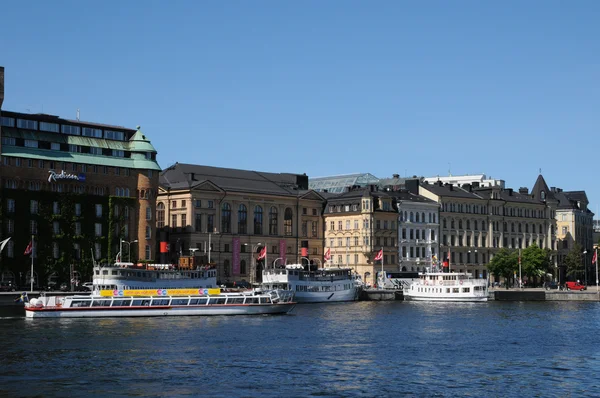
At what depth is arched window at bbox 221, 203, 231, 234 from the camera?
650 feet

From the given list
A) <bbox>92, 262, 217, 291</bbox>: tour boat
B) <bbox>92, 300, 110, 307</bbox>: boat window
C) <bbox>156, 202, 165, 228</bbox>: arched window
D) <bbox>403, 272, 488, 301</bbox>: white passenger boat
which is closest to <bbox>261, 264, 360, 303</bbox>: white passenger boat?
<bbox>92, 262, 217, 291</bbox>: tour boat

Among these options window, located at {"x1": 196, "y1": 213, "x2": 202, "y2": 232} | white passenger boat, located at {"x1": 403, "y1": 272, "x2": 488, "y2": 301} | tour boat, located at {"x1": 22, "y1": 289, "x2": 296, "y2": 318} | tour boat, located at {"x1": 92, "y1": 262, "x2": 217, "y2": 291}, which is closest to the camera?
tour boat, located at {"x1": 22, "y1": 289, "x2": 296, "y2": 318}

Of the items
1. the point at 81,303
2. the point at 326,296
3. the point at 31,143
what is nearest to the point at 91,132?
the point at 31,143

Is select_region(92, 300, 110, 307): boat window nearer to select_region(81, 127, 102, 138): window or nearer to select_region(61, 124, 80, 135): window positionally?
select_region(61, 124, 80, 135): window

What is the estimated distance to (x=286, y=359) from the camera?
3145 inches

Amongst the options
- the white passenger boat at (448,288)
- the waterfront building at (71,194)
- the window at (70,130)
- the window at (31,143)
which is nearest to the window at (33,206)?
the waterfront building at (71,194)

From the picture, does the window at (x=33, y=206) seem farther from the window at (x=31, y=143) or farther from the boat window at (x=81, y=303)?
the boat window at (x=81, y=303)

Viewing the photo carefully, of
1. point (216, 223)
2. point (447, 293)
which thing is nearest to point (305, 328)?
point (447, 293)

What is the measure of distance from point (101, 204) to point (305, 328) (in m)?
74.5

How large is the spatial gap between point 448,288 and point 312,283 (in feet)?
77.0

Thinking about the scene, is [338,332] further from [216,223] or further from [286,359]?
[216,223]

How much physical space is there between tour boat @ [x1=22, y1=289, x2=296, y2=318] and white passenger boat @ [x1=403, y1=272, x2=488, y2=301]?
1818 inches

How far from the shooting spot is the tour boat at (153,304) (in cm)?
12281

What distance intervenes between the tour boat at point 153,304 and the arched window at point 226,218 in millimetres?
62674
